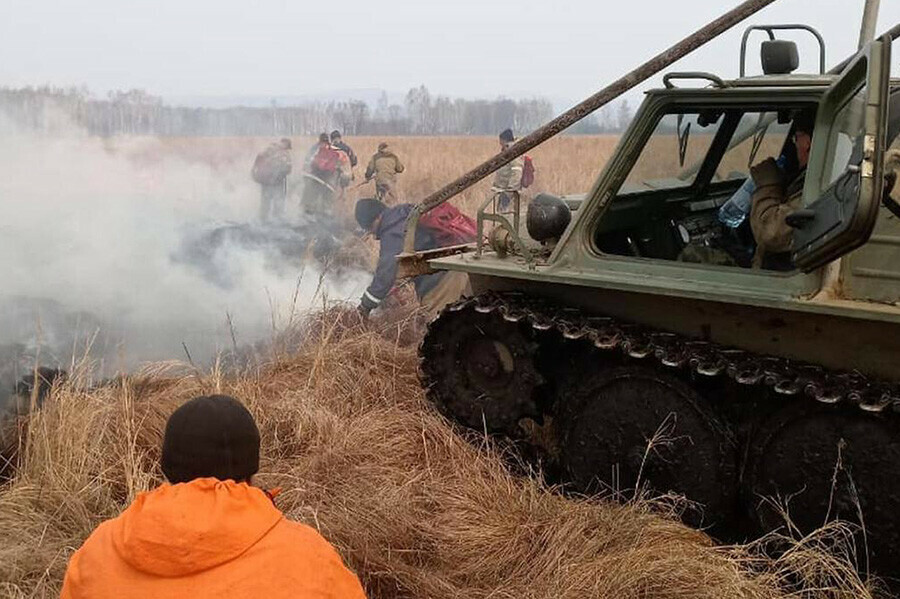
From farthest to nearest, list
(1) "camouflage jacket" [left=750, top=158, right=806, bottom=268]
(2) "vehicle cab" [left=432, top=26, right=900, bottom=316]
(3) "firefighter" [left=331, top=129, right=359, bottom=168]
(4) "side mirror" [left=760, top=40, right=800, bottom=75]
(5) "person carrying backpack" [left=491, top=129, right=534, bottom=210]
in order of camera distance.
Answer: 1. (3) "firefighter" [left=331, top=129, right=359, bottom=168]
2. (5) "person carrying backpack" [left=491, top=129, right=534, bottom=210]
3. (4) "side mirror" [left=760, top=40, right=800, bottom=75]
4. (1) "camouflage jacket" [left=750, top=158, right=806, bottom=268]
5. (2) "vehicle cab" [left=432, top=26, right=900, bottom=316]

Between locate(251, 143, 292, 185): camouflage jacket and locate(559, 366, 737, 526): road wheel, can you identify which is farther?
locate(251, 143, 292, 185): camouflage jacket

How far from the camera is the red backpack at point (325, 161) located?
16.2 m

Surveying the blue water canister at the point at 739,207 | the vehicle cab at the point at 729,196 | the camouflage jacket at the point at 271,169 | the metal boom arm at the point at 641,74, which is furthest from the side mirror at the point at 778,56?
the camouflage jacket at the point at 271,169

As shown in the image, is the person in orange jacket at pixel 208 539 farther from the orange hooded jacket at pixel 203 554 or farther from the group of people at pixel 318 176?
the group of people at pixel 318 176

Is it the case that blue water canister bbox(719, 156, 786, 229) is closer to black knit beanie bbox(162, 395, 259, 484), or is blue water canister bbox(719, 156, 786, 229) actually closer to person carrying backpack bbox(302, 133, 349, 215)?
black knit beanie bbox(162, 395, 259, 484)

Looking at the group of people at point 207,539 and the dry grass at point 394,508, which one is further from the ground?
the group of people at point 207,539

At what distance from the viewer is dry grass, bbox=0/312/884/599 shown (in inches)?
156

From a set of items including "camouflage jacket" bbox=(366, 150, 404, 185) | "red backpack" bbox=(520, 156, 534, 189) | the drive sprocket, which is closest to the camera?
the drive sprocket

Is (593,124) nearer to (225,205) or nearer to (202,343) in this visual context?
(225,205)

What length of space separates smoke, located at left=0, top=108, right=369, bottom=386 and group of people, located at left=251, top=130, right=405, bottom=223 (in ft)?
2.16

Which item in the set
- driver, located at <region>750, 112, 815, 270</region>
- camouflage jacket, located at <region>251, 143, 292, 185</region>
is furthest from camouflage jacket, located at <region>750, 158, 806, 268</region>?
camouflage jacket, located at <region>251, 143, 292, 185</region>

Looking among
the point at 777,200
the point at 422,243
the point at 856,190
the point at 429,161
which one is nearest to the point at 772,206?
the point at 777,200

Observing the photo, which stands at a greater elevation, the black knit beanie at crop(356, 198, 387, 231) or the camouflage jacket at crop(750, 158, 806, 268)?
the camouflage jacket at crop(750, 158, 806, 268)

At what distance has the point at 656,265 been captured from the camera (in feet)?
15.1
